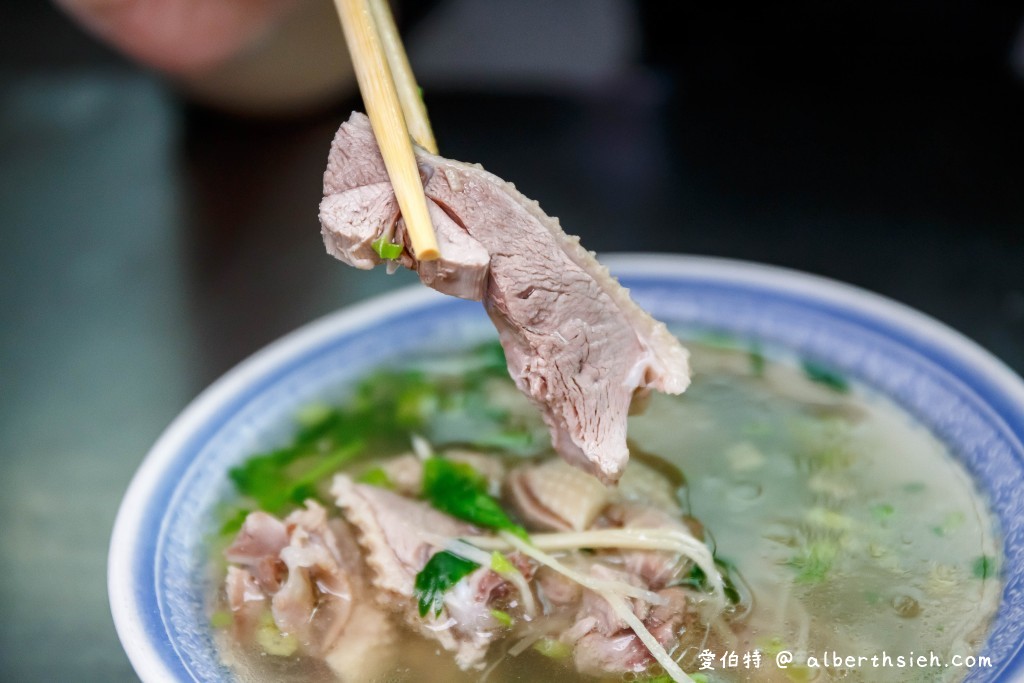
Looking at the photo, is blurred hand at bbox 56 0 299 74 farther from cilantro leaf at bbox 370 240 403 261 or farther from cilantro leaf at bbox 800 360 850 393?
cilantro leaf at bbox 800 360 850 393

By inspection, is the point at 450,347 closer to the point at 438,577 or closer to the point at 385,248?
the point at 438,577

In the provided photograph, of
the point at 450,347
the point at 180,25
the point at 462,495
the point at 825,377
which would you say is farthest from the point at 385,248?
the point at 180,25

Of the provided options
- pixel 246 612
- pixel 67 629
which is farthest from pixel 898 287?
pixel 67 629

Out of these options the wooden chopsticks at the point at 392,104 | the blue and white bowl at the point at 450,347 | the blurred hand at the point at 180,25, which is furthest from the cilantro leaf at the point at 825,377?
the blurred hand at the point at 180,25

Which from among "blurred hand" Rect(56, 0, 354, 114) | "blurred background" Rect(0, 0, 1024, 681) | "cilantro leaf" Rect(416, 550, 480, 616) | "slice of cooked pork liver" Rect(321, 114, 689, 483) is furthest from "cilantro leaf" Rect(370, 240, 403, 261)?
"blurred hand" Rect(56, 0, 354, 114)

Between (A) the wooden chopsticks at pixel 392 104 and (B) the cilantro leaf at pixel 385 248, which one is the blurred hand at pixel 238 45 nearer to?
(A) the wooden chopsticks at pixel 392 104
